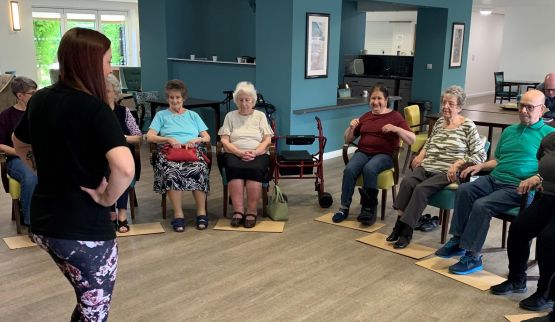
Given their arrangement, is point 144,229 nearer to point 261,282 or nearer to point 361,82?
point 261,282

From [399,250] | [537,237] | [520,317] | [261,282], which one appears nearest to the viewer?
[520,317]

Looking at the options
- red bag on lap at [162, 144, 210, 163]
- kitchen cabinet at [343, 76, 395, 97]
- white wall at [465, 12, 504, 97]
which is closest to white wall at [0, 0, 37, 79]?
kitchen cabinet at [343, 76, 395, 97]

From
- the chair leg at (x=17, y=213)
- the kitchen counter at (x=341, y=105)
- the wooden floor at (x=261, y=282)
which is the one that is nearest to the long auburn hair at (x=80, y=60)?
the wooden floor at (x=261, y=282)

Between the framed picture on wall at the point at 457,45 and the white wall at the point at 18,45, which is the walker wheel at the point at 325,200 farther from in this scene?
the white wall at the point at 18,45

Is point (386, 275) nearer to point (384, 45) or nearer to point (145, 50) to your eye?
point (145, 50)

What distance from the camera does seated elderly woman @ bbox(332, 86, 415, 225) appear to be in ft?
13.0

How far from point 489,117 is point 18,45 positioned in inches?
334

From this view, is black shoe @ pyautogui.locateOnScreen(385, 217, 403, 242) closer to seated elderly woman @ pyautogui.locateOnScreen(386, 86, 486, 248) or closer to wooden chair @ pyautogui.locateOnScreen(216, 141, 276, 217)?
seated elderly woman @ pyautogui.locateOnScreen(386, 86, 486, 248)

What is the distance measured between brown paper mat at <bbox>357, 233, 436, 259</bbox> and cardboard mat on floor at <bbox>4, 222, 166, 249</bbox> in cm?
154

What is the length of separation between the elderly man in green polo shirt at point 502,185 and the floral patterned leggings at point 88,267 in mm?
2259

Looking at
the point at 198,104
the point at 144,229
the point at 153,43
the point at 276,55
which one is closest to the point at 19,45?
the point at 153,43

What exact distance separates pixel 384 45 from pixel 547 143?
11459 millimetres

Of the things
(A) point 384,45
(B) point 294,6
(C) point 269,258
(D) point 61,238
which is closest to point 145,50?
(B) point 294,6

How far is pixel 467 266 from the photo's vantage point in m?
3.22
